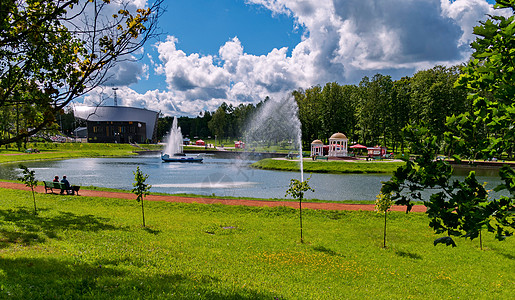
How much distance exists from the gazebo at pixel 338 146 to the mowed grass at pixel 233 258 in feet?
145

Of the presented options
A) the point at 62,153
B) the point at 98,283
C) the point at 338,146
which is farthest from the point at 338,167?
the point at 62,153

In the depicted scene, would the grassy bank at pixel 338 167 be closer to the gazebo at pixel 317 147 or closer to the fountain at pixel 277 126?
the fountain at pixel 277 126

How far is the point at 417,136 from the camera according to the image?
355 cm

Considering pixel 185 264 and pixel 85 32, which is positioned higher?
pixel 85 32

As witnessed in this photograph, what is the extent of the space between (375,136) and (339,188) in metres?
52.1

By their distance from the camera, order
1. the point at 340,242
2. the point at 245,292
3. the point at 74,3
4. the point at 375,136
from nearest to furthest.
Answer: the point at 245,292, the point at 74,3, the point at 340,242, the point at 375,136

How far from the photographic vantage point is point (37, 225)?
37.5 feet

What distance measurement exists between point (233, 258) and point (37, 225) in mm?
7993

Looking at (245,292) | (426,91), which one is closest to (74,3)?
(245,292)

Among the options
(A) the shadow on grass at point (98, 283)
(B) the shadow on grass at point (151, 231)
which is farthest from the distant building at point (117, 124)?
(A) the shadow on grass at point (98, 283)

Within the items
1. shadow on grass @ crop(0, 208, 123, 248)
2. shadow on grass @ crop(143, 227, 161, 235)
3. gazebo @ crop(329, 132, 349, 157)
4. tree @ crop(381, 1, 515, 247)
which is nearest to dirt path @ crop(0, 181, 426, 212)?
shadow on grass @ crop(0, 208, 123, 248)

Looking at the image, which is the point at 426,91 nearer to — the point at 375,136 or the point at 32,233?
the point at 375,136

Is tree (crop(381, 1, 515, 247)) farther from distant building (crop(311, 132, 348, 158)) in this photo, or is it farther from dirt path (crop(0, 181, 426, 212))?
distant building (crop(311, 132, 348, 158))

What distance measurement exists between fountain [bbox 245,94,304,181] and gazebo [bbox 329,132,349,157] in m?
Answer: 6.90
